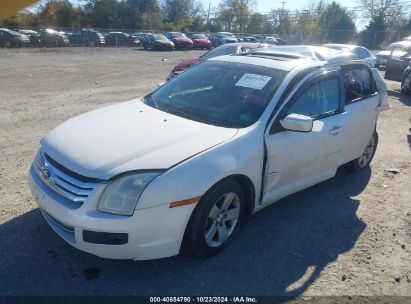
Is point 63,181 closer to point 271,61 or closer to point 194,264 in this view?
point 194,264

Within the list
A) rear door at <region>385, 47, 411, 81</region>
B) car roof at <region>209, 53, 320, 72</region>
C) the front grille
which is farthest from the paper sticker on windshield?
rear door at <region>385, 47, 411, 81</region>

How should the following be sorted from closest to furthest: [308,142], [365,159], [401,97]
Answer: [308,142]
[365,159]
[401,97]

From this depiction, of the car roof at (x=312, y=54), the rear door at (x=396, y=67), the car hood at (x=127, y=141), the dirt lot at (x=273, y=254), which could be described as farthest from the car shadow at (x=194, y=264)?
the rear door at (x=396, y=67)

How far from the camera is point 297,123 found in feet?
11.3

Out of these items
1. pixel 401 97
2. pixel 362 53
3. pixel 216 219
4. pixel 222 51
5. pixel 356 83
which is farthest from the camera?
pixel 362 53

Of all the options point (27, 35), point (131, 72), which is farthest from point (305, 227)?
point (27, 35)

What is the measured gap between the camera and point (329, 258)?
3475 millimetres

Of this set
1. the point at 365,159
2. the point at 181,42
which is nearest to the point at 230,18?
the point at 181,42

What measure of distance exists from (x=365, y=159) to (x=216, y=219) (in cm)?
322

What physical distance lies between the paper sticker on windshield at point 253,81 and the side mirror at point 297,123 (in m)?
0.51

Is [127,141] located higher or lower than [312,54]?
lower

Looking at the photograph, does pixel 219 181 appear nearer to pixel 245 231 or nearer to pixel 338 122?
pixel 245 231

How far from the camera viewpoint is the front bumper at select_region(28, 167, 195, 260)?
274cm

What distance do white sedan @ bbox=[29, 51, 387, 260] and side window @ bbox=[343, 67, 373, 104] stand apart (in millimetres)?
23
